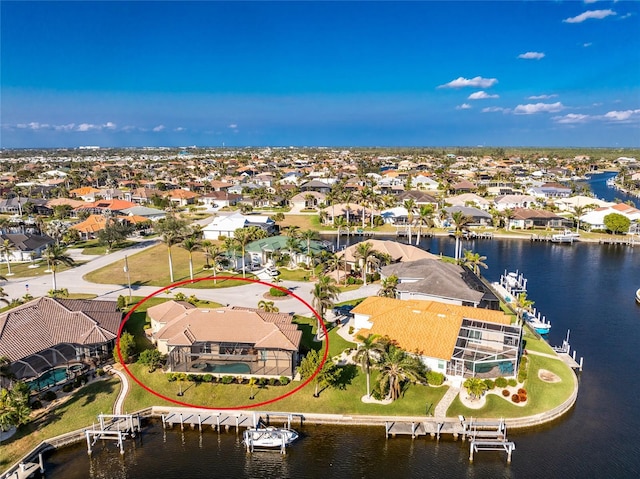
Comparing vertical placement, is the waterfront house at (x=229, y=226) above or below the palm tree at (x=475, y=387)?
above

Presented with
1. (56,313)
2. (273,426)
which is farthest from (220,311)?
(56,313)

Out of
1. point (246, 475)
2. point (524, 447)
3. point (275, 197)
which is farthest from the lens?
point (275, 197)

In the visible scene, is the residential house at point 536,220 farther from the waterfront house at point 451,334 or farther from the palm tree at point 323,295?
the palm tree at point 323,295

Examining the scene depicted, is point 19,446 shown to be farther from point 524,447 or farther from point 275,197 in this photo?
point 275,197

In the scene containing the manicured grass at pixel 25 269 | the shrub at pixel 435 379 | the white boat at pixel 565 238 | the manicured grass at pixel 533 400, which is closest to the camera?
the manicured grass at pixel 533 400

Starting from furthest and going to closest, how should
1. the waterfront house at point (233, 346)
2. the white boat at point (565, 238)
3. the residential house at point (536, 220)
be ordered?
the residential house at point (536, 220)
the white boat at point (565, 238)
the waterfront house at point (233, 346)

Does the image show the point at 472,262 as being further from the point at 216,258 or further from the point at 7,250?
the point at 7,250

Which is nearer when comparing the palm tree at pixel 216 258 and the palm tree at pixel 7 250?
the palm tree at pixel 216 258

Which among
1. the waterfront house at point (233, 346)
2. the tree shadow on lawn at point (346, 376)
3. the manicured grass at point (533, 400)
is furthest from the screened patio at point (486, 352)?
the waterfront house at point (233, 346)
